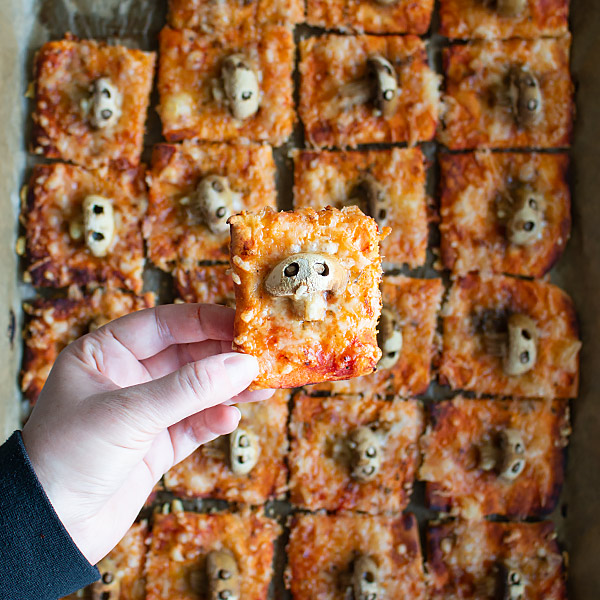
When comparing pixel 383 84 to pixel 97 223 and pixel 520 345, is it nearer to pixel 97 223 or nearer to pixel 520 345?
pixel 520 345

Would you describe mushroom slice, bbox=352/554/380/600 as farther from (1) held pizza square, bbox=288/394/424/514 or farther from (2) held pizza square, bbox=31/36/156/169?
(2) held pizza square, bbox=31/36/156/169

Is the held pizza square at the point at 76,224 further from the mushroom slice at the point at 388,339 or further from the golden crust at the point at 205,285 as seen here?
the mushroom slice at the point at 388,339

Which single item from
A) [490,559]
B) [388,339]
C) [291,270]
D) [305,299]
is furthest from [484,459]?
[291,270]

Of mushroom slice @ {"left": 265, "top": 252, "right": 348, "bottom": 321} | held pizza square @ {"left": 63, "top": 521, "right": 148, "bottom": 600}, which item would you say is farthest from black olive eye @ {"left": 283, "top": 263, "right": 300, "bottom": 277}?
held pizza square @ {"left": 63, "top": 521, "right": 148, "bottom": 600}

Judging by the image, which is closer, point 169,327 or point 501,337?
point 169,327

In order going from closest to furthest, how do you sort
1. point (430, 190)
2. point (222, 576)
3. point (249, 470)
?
point (222, 576) < point (249, 470) < point (430, 190)

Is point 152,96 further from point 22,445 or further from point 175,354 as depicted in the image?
point 22,445

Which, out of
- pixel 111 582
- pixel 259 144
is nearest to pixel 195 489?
pixel 111 582
